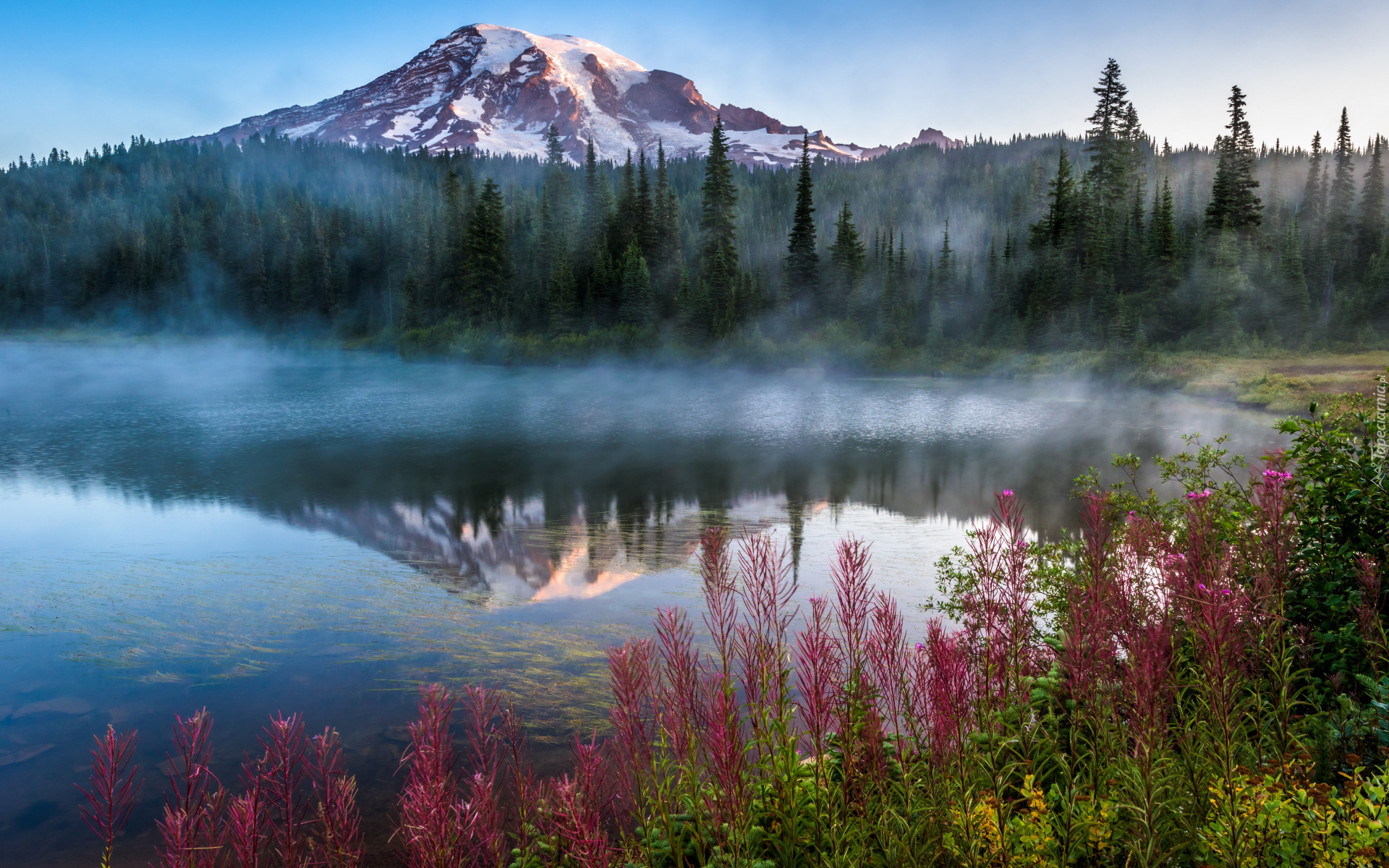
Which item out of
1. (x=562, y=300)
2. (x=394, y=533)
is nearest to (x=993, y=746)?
(x=394, y=533)

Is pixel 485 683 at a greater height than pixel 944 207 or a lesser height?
lesser

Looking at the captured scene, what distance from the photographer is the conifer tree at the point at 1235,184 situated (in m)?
70.1

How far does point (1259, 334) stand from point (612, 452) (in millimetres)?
60987

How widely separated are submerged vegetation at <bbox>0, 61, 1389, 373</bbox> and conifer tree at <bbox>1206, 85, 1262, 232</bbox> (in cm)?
23

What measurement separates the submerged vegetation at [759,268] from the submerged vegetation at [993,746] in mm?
59871

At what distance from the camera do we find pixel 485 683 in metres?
10.4

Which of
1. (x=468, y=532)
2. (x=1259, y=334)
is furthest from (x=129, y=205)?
(x=1259, y=334)

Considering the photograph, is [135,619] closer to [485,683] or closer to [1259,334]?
[485,683]

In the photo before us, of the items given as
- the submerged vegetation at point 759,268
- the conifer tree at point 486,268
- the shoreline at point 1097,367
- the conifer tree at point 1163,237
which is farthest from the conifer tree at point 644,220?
the conifer tree at point 1163,237

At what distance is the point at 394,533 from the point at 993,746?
17912mm

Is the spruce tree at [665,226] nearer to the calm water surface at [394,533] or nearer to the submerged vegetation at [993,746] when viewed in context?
the calm water surface at [394,533]

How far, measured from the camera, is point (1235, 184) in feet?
232

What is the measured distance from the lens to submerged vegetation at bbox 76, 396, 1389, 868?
3.01 meters

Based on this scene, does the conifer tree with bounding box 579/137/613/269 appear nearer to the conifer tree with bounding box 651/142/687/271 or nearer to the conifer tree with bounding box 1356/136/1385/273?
the conifer tree with bounding box 651/142/687/271
